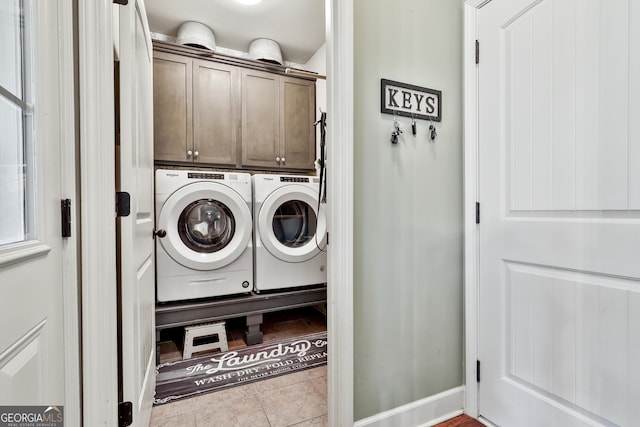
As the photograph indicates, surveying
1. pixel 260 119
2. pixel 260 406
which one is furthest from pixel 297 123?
pixel 260 406

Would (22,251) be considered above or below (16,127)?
below

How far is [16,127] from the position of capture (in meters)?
0.64

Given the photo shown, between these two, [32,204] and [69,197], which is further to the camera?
[69,197]

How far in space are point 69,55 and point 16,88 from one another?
0.21m

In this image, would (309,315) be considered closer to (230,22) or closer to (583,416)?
(583,416)

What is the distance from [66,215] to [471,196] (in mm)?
1553

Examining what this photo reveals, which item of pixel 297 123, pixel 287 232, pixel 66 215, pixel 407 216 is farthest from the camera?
pixel 297 123

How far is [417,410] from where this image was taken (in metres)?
1.34

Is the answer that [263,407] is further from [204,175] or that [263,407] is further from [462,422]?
[204,175]

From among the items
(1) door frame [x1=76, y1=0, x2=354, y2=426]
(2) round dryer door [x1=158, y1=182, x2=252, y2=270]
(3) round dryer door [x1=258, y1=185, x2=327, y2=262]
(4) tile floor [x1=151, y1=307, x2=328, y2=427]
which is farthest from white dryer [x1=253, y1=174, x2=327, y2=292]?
(1) door frame [x1=76, y1=0, x2=354, y2=426]

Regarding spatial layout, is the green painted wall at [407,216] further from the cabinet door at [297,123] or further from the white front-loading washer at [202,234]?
the cabinet door at [297,123]

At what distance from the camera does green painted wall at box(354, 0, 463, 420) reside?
4.06 ft

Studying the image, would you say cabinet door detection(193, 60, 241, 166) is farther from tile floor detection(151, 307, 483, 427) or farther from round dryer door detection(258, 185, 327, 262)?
tile floor detection(151, 307, 483, 427)

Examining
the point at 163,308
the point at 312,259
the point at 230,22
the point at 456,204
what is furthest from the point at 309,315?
the point at 230,22
